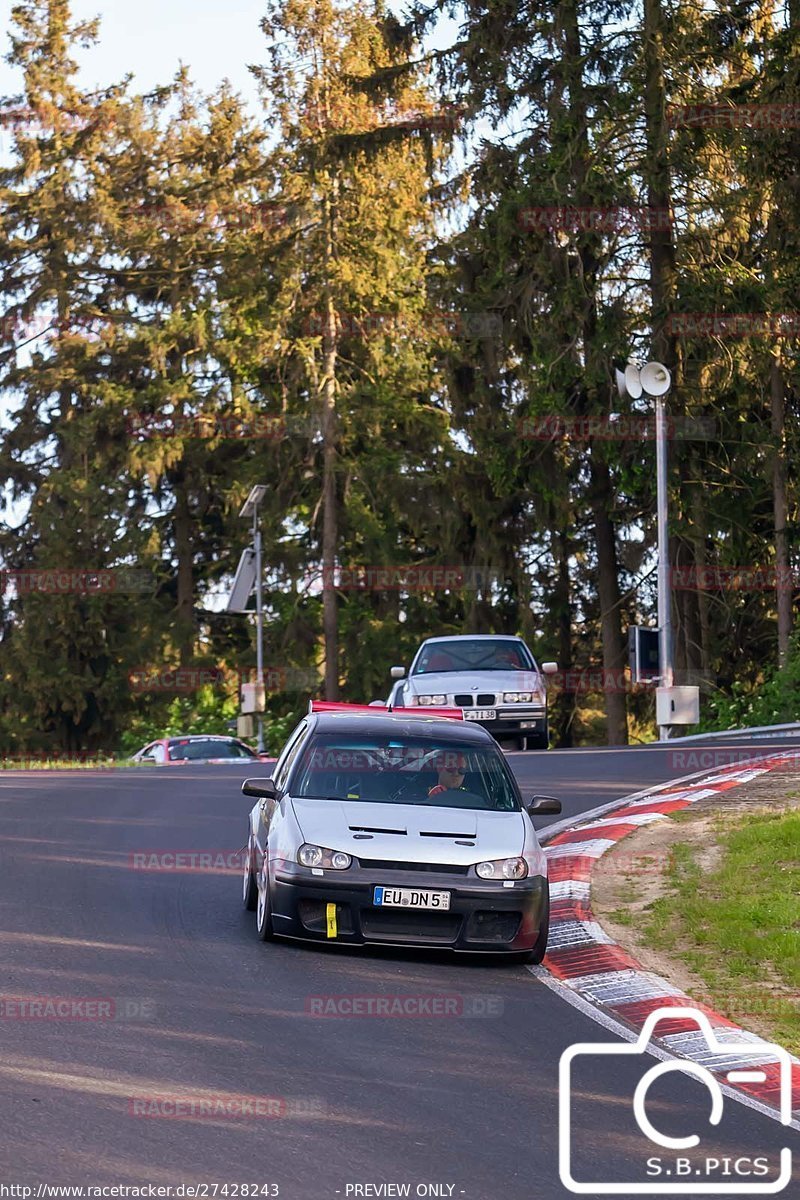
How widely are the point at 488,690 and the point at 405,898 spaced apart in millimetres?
14826

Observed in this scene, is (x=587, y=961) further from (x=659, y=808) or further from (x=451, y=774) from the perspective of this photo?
(x=659, y=808)

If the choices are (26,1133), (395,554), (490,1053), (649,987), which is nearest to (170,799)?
(649,987)

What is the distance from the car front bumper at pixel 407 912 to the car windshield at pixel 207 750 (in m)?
23.5

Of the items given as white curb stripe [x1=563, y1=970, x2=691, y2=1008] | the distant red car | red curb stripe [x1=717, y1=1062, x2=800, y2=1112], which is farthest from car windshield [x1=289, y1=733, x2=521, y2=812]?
the distant red car

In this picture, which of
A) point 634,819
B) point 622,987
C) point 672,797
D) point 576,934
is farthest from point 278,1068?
point 672,797

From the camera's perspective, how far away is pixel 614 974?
34.1ft

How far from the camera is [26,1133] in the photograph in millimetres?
6578

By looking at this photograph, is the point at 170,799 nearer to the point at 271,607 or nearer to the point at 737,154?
the point at 737,154

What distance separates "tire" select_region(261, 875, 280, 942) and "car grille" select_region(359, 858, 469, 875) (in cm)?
71

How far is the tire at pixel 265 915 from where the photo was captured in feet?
35.8

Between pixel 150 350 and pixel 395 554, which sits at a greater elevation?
pixel 150 350

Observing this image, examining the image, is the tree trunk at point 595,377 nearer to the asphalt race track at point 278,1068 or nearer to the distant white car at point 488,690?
the distant white car at point 488,690

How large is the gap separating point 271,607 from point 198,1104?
49802mm

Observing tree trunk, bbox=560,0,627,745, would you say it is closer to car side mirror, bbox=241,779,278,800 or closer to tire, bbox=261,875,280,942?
car side mirror, bbox=241,779,278,800
